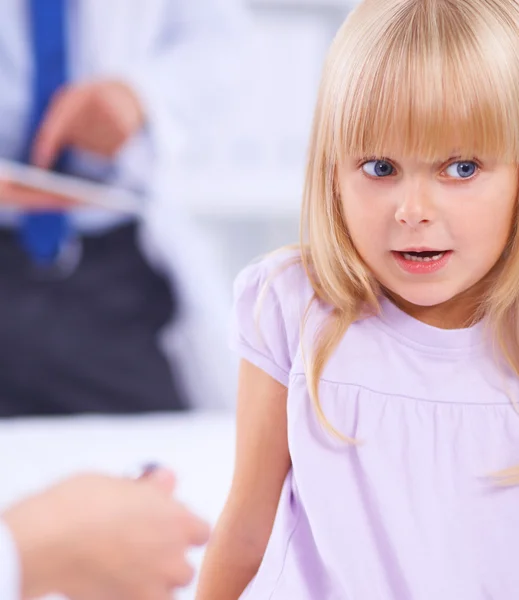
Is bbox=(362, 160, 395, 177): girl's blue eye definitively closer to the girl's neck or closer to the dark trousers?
the girl's neck

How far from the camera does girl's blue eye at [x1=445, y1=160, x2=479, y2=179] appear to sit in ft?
1.77

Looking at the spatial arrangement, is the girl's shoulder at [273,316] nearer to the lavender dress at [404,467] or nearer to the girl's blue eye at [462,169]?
the lavender dress at [404,467]

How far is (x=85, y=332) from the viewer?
1.55 metres

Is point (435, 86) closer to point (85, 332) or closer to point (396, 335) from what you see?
point (396, 335)

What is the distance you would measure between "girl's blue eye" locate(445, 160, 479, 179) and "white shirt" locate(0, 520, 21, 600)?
386mm

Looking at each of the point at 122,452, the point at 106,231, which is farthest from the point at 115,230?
the point at 122,452

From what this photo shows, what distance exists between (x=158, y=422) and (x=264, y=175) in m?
0.88

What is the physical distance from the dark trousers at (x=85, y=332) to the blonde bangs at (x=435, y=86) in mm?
1030

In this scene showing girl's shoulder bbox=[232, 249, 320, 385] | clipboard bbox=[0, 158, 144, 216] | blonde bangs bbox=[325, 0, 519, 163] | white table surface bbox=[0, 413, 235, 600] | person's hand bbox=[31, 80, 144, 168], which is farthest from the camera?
person's hand bbox=[31, 80, 144, 168]

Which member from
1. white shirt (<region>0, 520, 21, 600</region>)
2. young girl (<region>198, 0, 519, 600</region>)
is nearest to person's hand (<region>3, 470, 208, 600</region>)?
white shirt (<region>0, 520, 21, 600</region>)

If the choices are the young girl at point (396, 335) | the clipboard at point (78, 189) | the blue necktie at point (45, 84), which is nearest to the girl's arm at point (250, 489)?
the young girl at point (396, 335)

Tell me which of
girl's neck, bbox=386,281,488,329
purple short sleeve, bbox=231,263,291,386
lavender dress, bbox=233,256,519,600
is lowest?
lavender dress, bbox=233,256,519,600

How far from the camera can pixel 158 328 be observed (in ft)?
5.15

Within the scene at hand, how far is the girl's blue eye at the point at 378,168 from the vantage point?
55 centimetres
